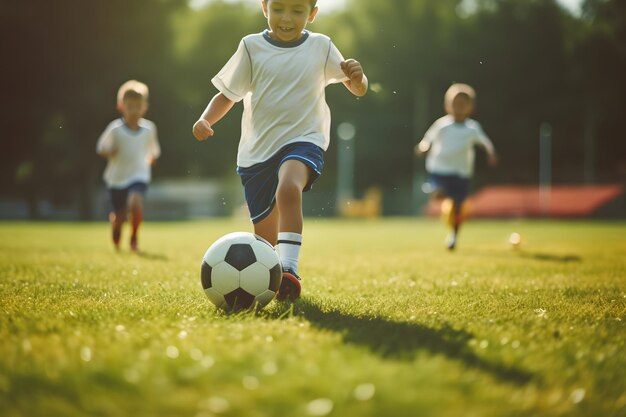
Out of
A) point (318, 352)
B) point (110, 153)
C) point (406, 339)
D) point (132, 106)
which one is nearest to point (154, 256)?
point (110, 153)

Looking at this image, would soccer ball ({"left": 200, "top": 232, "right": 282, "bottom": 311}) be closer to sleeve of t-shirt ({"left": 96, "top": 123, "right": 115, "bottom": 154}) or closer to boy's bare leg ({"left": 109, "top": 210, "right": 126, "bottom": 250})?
boy's bare leg ({"left": 109, "top": 210, "right": 126, "bottom": 250})

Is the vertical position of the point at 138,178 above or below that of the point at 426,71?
below

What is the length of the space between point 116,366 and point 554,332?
1.94 metres

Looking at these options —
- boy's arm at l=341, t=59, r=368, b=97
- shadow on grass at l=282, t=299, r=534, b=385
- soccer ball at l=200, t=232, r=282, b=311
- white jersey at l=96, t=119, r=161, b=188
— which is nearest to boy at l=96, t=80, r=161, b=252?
white jersey at l=96, t=119, r=161, b=188

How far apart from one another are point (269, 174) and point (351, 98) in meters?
25.2

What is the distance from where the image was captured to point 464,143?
10.6 metres

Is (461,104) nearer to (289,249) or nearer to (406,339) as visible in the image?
(289,249)

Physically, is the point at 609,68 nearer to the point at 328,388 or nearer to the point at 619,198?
the point at 619,198

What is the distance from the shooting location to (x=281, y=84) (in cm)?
470

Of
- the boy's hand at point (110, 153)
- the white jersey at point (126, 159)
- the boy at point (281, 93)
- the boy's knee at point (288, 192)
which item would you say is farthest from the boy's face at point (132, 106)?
the boy's knee at point (288, 192)

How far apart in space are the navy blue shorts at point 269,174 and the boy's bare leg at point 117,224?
4933 millimetres

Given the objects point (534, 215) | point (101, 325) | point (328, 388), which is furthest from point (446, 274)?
point (534, 215)

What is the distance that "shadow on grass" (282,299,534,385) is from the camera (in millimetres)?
2537

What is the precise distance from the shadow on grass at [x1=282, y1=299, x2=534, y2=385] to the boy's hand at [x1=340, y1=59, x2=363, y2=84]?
1.57 meters
